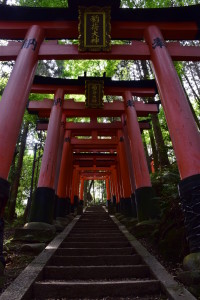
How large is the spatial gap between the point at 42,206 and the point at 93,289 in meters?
4.30

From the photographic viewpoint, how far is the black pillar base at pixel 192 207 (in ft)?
12.5

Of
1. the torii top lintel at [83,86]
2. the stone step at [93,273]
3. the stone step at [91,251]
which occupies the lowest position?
the stone step at [93,273]

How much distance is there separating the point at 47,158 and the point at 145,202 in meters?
3.69

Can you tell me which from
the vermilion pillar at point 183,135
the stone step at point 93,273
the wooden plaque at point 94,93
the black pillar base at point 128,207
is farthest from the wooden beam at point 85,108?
the stone step at point 93,273

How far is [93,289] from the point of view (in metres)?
3.56

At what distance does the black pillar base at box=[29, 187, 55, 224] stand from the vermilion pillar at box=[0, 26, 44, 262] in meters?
3.20

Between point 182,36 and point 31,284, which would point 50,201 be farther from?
point 182,36

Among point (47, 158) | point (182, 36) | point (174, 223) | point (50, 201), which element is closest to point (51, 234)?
point (50, 201)

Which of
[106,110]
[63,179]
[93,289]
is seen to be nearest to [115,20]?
[106,110]

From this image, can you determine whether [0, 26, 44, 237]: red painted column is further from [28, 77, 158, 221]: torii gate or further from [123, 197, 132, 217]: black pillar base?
[123, 197, 132, 217]: black pillar base

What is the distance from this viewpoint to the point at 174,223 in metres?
4.89

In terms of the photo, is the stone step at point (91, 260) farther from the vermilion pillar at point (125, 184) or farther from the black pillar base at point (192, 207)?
the vermilion pillar at point (125, 184)

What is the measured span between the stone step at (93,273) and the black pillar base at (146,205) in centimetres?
317

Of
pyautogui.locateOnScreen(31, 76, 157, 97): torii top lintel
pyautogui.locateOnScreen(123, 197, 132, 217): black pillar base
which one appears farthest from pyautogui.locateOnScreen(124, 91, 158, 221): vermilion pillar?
pyautogui.locateOnScreen(123, 197, 132, 217): black pillar base
